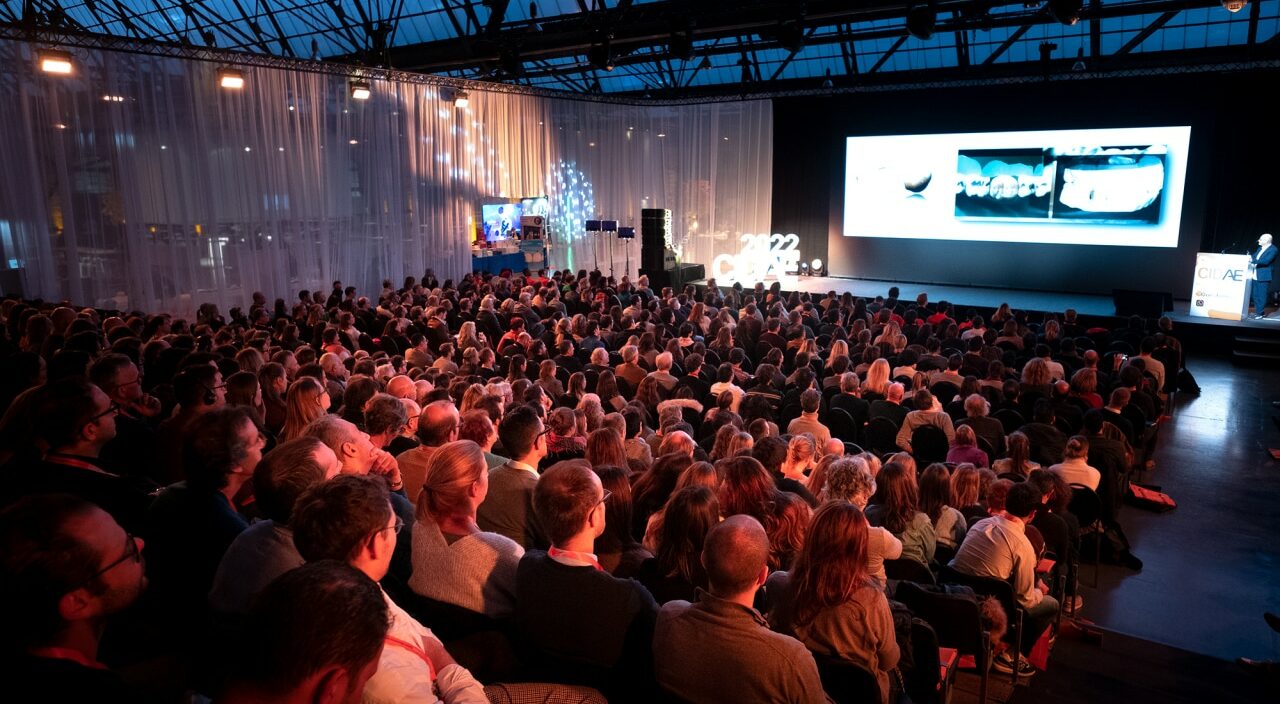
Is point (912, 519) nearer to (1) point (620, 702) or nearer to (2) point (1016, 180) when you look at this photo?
(1) point (620, 702)

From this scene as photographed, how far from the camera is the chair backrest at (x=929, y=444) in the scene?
6.06 m

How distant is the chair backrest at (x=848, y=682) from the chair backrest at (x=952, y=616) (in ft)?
3.38

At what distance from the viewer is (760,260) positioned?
20562mm

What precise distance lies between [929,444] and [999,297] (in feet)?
37.6

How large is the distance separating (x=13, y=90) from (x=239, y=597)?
1353cm

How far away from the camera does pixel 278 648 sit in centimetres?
133

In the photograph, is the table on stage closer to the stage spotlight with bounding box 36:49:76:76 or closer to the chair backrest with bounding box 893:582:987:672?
the stage spotlight with bounding box 36:49:76:76

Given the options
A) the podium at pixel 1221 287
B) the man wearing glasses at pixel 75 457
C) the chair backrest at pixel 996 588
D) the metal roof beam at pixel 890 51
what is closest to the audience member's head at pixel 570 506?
the man wearing glasses at pixel 75 457

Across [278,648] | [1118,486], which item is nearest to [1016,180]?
[1118,486]

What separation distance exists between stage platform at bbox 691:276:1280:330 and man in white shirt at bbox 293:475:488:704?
13.7 metres

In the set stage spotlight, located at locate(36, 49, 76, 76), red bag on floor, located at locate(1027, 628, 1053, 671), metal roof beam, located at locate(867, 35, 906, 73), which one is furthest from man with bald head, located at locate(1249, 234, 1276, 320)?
stage spotlight, located at locate(36, 49, 76, 76)

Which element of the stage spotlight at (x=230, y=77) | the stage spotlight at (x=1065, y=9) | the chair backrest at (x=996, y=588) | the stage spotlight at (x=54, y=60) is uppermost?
the stage spotlight at (x=1065, y=9)

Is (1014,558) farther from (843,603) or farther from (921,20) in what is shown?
(921,20)

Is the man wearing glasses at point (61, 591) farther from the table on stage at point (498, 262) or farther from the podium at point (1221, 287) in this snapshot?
the table on stage at point (498, 262)
